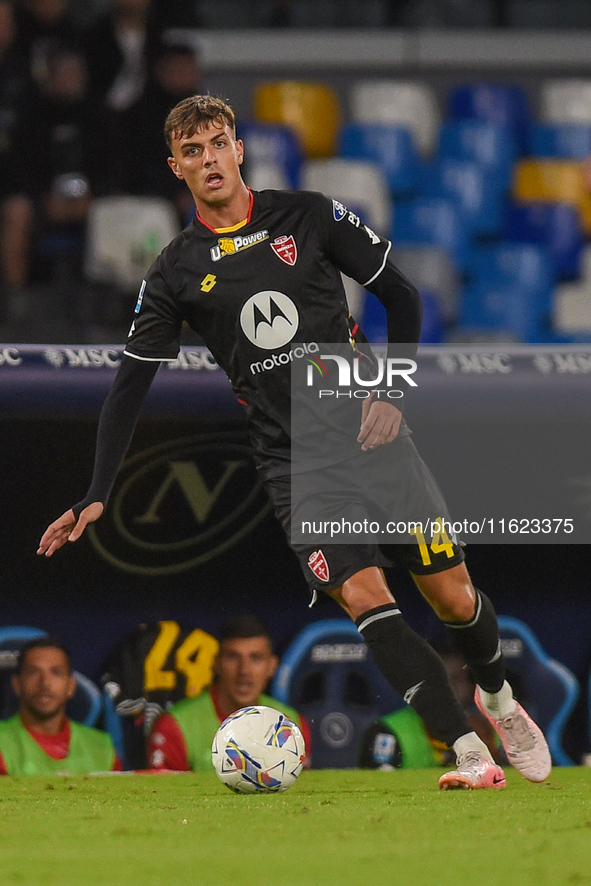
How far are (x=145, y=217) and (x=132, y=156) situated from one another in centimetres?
46

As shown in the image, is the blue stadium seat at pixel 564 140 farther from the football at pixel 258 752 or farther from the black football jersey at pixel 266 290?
the football at pixel 258 752

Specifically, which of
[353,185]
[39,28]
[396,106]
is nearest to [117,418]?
[39,28]

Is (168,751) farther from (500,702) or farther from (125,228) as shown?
(125,228)

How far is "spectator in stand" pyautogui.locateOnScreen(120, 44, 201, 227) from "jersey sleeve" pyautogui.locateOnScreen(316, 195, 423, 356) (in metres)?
3.49

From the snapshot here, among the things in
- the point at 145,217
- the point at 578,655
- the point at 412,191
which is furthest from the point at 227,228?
the point at 412,191

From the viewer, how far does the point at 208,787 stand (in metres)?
4.39

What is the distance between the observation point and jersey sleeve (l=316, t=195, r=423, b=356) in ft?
13.0

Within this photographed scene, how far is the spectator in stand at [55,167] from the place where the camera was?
21.7 ft

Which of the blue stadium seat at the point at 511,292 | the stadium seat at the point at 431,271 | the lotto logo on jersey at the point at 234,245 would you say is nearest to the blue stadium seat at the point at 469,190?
the blue stadium seat at the point at 511,292

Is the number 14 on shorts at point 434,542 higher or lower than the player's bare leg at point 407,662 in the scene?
higher

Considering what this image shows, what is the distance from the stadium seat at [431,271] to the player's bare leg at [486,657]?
162 inches

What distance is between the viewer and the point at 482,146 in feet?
30.7

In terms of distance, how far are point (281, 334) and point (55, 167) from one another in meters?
3.63

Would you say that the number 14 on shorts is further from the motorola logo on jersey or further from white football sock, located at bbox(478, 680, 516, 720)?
the motorola logo on jersey
